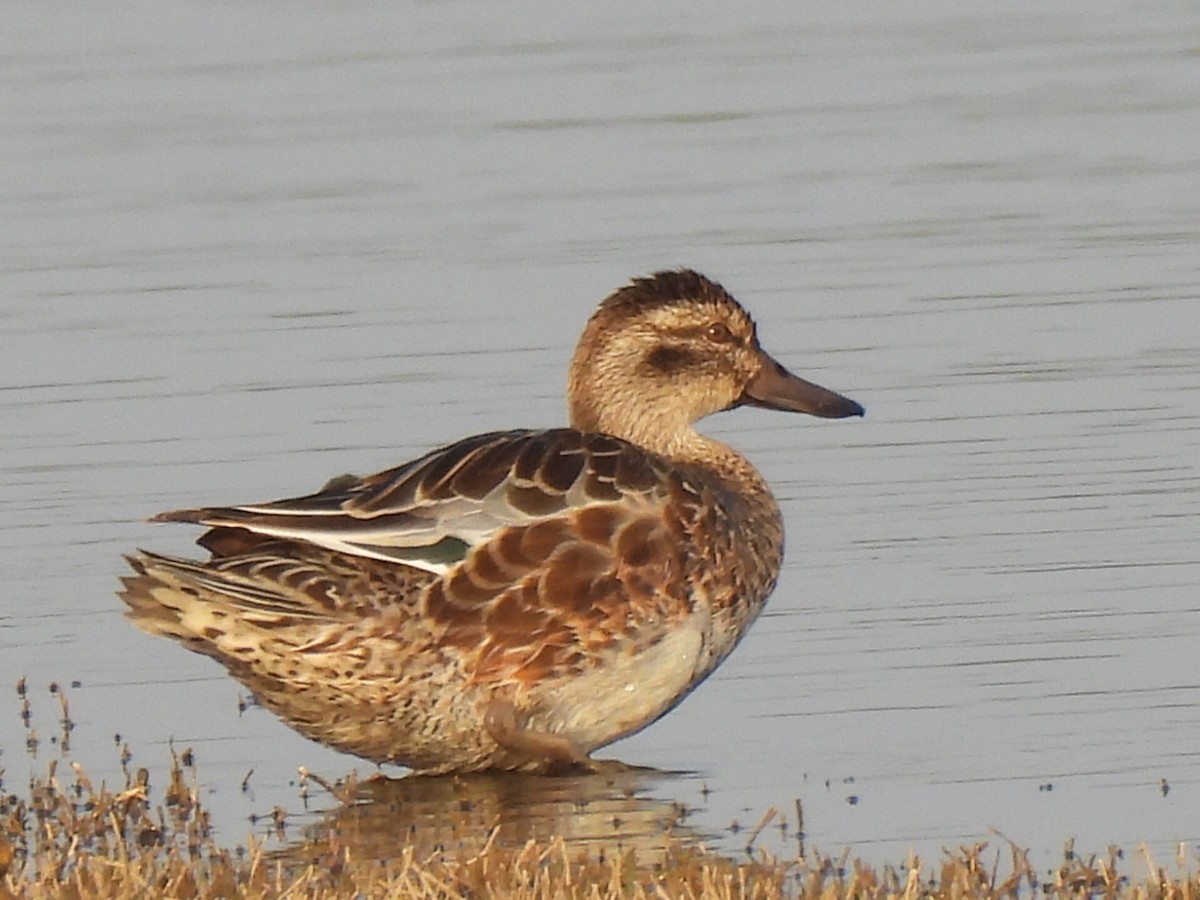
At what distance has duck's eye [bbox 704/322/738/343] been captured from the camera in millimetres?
9227

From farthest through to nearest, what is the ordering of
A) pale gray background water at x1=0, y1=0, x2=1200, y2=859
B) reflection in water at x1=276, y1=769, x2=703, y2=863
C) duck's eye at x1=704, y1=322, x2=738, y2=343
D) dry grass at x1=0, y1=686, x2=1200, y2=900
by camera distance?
1. duck's eye at x1=704, y1=322, x2=738, y2=343
2. pale gray background water at x1=0, y1=0, x2=1200, y2=859
3. reflection in water at x1=276, y1=769, x2=703, y2=863
4. dry grass at x1=0, y1=686, x2=1200, y2=900

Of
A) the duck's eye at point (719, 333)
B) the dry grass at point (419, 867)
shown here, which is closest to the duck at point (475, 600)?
the dry grass at point (419, 867)

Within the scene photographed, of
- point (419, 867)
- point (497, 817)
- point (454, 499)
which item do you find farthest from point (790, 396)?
point (419, 867)

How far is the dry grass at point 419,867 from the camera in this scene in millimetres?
6395

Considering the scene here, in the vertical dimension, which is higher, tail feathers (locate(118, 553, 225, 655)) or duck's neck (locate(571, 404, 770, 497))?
duck's neck (locate(571, 404, 770, 497))

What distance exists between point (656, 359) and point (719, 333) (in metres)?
0.26

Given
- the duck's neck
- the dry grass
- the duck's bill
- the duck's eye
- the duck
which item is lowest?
the dry grass

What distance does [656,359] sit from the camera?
358 inches

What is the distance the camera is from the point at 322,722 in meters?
8.23

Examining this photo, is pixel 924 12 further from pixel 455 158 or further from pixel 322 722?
pixel 322 722

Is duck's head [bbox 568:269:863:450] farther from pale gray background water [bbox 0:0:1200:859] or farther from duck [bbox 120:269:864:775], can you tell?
pale gray background water [bbox 0:0:1200:859]

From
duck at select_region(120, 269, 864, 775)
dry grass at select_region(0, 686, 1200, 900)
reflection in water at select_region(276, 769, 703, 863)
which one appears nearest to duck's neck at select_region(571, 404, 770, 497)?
duck at select_region(120, 269, 864, 775)

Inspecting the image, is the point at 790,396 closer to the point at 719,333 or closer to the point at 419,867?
the point at 719,333

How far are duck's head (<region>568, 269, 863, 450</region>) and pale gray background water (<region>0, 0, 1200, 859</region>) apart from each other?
2.66ft
